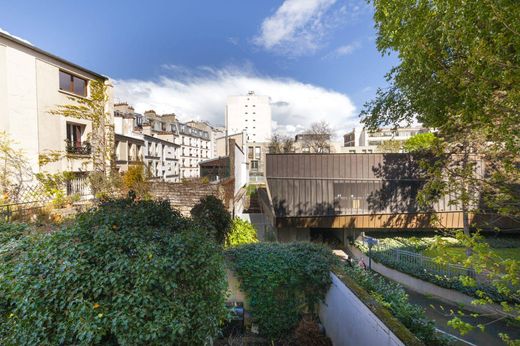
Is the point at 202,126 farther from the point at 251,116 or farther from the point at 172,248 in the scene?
the point at 172,248

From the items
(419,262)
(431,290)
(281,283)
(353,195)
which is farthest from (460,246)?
(281,283)

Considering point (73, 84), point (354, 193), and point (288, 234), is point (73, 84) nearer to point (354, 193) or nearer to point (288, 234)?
point (288, 234)

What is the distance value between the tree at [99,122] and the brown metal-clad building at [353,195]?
Answer: 10.0 m

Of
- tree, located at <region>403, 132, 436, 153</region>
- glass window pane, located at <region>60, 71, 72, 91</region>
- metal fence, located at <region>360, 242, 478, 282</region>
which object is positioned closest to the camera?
metal fence, located at <region>360, 242, 478, 282</region>

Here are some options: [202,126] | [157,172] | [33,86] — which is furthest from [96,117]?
[202,126]

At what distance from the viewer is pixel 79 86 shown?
12695 mm

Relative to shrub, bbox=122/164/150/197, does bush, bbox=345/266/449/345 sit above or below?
below

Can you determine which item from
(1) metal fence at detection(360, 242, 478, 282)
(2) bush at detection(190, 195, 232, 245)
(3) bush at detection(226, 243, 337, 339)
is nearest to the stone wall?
(2) bush at detection(190, 195, 232, 245)

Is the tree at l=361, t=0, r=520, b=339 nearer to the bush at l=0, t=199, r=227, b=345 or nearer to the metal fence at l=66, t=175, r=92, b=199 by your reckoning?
the bush at l=0, t=199, r=227, b=345

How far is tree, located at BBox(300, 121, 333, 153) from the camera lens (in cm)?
3609

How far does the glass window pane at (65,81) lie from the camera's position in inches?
460

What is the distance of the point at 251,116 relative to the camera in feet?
224

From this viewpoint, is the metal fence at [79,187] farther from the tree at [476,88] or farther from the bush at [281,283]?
the tree at [476,88]

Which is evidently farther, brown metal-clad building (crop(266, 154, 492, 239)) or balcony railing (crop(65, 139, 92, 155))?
brown metal-clad building (crop(266, 154, 492, 239))
